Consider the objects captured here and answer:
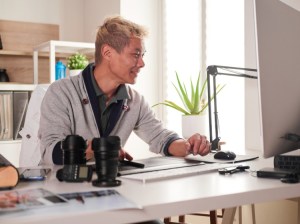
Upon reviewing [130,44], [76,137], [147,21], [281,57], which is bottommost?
[76,137]

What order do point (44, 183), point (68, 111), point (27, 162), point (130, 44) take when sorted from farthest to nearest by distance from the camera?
point (27, 162), point (130, 44), point (68, 111), point (44, 183)

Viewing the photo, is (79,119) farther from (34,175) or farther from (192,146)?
(34,175)

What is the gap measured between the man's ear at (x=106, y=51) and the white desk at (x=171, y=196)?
0.90 metres

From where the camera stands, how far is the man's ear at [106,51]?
81.1 inches

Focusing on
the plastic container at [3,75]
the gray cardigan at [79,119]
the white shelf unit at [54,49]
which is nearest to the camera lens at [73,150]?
the gray cardigan at [79,119]

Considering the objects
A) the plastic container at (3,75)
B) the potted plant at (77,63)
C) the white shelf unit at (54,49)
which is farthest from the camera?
the plastic container at (3,75)

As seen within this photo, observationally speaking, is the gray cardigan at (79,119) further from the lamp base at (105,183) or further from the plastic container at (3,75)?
the plastic container at (3,75)

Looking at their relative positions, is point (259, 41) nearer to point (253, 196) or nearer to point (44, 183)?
point (253, 196)

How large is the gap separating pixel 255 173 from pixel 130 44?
→ 92 centimetres

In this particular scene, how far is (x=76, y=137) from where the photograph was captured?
1.29 m

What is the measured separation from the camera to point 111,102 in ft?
6.56

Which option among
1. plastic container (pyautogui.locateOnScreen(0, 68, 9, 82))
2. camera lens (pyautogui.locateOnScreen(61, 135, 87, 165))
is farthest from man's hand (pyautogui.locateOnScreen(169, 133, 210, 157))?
plastic container (pyautogui.locateOnScreen(0, 68, 9, 82))

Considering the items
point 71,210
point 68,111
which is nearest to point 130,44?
point 68,111

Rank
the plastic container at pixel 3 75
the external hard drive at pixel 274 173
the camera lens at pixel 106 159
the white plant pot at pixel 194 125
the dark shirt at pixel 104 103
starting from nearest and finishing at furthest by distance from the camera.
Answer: the camera lens at pixel 106 159 < the external hard drive at pixel 274 173 < the dark shirt at pixel 104 103 < the white plant pot at pixel 194 125 < the plastic container at pixel 3 75
